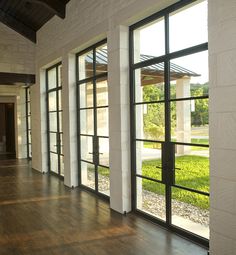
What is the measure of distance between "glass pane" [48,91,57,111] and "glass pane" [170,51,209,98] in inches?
197

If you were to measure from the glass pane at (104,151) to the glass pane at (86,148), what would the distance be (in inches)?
16.4

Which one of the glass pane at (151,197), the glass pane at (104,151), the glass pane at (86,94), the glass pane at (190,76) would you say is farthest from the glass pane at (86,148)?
the glass pane at (190,76)

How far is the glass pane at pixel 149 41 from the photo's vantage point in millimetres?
4316

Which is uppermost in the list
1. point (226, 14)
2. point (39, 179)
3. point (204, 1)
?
point (204, 1)

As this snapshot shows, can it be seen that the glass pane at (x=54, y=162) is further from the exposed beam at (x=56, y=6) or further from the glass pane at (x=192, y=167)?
the glass pane at (x=192, y=167)

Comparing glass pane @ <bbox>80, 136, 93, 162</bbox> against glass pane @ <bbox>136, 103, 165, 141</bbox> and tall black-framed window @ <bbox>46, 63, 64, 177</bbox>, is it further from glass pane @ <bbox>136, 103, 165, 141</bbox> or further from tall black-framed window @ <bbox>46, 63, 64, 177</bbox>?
glass pane @ <bbox>136, 103, 165, 141</bbox>

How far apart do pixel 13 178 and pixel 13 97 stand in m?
5.80

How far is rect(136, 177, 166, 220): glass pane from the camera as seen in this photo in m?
4.41

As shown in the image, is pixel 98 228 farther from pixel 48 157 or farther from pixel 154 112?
pixel 48 157

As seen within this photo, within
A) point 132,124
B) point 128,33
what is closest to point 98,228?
point 132,124

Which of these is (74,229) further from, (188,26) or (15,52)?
(15,52)

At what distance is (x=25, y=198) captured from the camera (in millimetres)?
6141

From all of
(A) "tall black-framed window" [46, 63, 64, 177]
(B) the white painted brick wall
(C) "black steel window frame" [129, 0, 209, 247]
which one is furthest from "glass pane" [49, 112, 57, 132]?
(C) "black steel window frame" [129, 0, 209, 247]

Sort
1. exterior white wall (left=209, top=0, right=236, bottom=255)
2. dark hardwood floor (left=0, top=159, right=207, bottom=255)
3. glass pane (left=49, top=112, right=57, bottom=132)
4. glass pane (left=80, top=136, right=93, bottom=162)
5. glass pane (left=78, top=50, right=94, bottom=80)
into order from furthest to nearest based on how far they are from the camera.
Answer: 1. glass pane (left=49, top=112, right=57, bottom=132)
2. glass pane (left=80, top=136, right=93, bottom=162)
3. glass pane (left=78, top=50, right=94, bottom=80)
4. dark hardwood floor (left=0, top=159, right=207, bottom=255)
5. exterior white wall (left=209, top=0, right=236, bottom=255)
